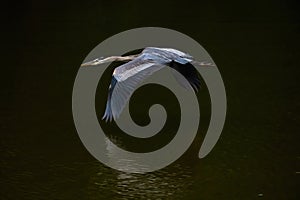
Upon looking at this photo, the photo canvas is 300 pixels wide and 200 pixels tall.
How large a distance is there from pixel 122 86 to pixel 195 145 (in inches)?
55.0

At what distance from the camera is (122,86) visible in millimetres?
4605

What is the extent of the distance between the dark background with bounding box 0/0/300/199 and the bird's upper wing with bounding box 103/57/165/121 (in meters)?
0.66

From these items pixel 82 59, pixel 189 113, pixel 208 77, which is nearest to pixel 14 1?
pixel 82 59

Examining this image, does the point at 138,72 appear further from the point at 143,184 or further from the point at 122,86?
the point at 143,184

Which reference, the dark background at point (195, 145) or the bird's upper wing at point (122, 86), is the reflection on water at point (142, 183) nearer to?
the dark background at point (195, 145)

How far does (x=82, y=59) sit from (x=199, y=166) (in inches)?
163

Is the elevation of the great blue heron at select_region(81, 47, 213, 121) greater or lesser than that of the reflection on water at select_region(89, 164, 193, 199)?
greater

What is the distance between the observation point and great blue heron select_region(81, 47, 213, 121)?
4559 mm

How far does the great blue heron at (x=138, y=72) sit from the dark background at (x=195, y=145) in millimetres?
666

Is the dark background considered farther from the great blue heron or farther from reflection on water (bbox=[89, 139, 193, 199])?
the great blue heron

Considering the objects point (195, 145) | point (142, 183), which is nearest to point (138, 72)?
point (142, 183)

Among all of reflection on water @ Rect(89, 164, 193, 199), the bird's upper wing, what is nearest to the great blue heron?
the bird's upper wing

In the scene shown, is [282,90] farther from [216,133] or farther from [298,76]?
[216,133]

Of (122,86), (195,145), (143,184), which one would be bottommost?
(143,184)
